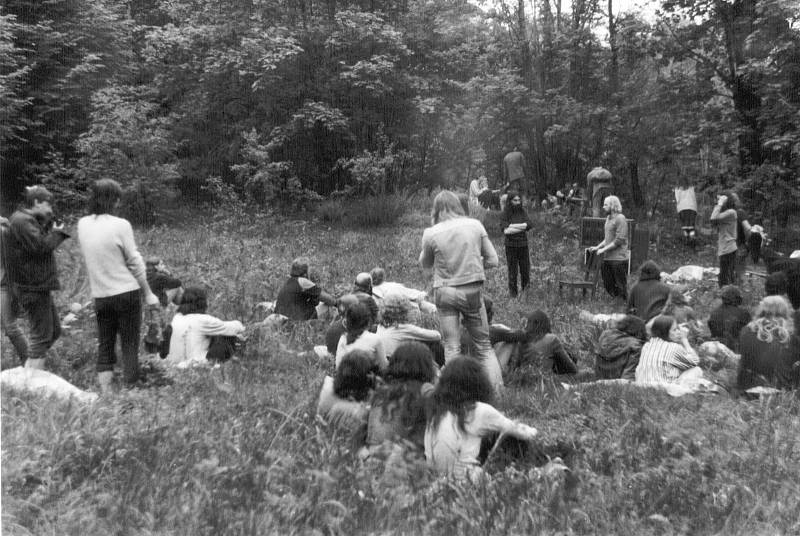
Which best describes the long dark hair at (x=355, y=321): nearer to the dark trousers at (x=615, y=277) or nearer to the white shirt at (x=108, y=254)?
the white shirt at (x=108, y=254)

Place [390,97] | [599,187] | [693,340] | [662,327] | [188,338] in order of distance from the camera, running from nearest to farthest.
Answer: [662,327], [188,338], [693,340], [599,187], [390,97]

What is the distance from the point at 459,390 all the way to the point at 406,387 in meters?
0.48

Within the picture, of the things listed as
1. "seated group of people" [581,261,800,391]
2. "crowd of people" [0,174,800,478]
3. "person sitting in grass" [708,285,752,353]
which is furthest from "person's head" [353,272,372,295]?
"person sitting in grass" [708,285,752,353]

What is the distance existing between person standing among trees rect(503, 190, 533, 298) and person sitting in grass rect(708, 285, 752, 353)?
11.2 feet

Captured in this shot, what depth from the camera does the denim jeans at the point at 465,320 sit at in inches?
271

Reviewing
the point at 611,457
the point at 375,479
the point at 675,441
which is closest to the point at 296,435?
the point at 375,479

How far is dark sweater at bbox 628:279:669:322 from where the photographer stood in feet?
29.3

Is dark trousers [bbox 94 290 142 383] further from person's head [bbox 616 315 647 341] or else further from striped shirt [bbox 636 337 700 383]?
Result: person's head [bbox 616 315 647 341]

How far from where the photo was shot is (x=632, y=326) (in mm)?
7676

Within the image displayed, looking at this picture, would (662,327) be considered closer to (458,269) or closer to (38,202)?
(458,269)

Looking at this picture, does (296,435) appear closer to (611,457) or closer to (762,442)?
(611,457)

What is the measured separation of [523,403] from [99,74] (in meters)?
19.2

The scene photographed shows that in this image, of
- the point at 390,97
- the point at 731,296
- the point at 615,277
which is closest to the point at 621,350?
the point at 731,296

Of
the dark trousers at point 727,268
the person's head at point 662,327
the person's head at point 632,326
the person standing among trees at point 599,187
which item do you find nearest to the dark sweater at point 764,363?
the person's head at point 662,327
